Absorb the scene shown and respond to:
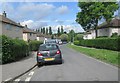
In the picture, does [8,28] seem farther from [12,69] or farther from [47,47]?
[12,69]

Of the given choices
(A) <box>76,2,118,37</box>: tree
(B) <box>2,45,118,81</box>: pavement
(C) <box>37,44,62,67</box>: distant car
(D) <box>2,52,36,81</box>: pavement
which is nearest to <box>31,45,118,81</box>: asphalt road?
(B) <box>2,45,118,81</box>: pavement

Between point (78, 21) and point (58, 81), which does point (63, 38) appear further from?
point (58, 81)

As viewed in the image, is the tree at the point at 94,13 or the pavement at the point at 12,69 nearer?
the pavement at the point at 12,69

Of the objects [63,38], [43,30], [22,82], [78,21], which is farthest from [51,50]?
[43,30]

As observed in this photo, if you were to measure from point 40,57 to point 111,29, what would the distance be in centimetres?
4559

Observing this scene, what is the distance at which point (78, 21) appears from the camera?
199ft

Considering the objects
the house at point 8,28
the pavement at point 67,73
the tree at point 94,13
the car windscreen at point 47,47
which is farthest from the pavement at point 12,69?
the tree at point 94,13

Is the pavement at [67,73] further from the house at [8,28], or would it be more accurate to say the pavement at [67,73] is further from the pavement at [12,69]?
the house at [8,28]

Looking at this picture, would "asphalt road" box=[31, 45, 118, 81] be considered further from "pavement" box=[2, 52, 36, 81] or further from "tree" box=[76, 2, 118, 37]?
"tree" box=[76, 2, 118, 37]

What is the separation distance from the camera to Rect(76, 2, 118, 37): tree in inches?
2154

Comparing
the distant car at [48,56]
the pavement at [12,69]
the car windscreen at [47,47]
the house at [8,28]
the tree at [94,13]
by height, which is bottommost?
the pavement at [12,69]

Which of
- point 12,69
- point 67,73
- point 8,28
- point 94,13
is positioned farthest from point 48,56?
point 94,13

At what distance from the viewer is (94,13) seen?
55094mm

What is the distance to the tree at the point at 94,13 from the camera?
54.7 metres
